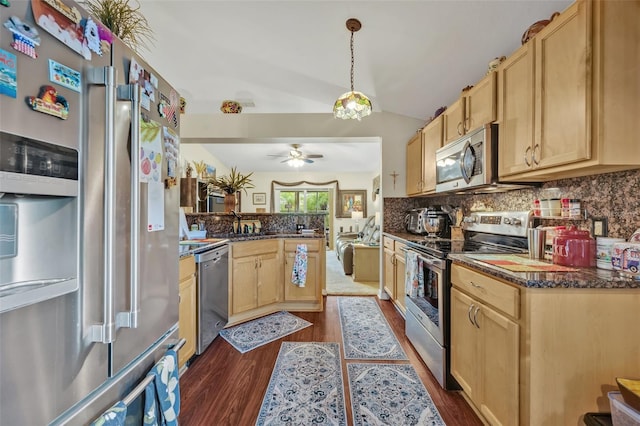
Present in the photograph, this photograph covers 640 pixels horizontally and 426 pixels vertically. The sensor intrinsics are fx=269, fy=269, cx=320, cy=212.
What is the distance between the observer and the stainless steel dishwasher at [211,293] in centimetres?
221

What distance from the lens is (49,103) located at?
2.07ft

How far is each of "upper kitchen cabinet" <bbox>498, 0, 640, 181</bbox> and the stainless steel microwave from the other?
28 centimetres

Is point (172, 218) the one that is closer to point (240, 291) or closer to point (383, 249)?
point (240, 291)

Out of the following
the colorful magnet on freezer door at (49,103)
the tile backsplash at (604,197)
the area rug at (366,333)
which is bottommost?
the area rug at (366,333)

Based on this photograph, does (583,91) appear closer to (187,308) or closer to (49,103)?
(49,103)

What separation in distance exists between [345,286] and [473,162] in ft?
9.18

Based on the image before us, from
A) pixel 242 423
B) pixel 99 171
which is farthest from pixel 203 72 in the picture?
pixel 242 423

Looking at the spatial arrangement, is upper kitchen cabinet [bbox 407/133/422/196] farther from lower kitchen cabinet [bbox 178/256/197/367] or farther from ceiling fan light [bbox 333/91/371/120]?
lower kitchen cabinet [bbox 178/256/197/367]

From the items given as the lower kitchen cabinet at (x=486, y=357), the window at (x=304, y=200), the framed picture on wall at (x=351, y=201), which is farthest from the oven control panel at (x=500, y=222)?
the window at (x=304, y=200)

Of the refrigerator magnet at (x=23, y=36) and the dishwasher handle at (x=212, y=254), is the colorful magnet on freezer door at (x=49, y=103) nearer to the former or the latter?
the refrigerator magnet at (x=23, y=36)

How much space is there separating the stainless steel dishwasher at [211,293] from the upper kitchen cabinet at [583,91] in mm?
2418

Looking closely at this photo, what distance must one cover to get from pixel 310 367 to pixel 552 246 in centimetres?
180

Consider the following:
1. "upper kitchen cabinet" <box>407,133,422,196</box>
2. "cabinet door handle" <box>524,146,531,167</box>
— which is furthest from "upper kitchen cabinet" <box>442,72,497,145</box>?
"upper kitchen cabinet" <box>407,133,422,196</box>

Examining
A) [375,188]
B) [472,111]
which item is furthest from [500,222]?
[375,188]
